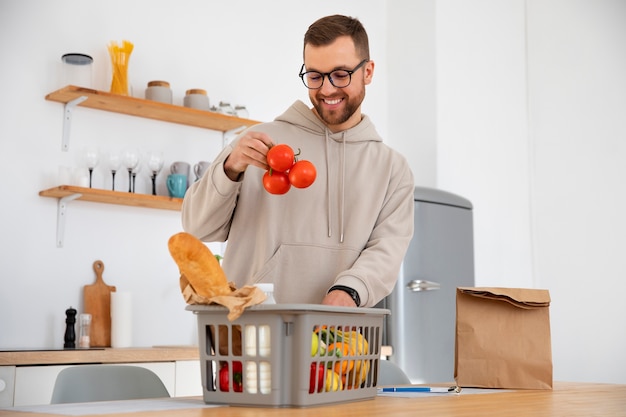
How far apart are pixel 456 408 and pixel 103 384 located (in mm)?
860

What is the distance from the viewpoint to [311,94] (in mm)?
1883

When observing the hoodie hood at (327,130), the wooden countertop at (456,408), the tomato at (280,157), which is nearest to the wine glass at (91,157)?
the hoodie hood at (327,130)

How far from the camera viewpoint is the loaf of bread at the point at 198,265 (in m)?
1.12

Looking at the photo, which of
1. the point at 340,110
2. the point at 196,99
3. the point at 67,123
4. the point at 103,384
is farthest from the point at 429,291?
the point at 103,384

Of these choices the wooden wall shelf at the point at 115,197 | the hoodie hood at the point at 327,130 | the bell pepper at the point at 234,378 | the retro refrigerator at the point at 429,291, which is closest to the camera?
the bell pepper at the point at 234,378

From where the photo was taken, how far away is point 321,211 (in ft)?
6.12

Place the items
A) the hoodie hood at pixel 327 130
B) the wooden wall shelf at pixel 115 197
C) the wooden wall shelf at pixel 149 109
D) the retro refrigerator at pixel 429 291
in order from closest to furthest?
1. the hoodie hood at pixel 327 130
2. the wooden wall shelf at pixel 115 197
3. the wooden wall shelf at pixel 149 109
4. the retro refrigerator at pixel 429 291

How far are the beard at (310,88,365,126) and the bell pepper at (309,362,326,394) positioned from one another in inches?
32.9

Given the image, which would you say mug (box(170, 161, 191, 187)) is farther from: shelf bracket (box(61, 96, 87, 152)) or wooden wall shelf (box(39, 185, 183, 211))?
shelf bracket (box(61, 96, 87, 152))

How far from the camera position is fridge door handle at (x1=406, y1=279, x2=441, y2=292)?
380cm

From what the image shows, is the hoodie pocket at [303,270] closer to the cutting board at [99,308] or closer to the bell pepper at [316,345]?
the bell pepper at [316,345]

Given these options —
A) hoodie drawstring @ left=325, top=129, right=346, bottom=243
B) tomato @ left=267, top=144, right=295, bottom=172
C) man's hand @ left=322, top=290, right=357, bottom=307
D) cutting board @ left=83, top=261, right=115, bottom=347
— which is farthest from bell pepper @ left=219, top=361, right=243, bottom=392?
cutting board @ left=83, top=261, right=115, bottom=347

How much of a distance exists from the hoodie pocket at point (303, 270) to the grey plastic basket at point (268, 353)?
1.85ft

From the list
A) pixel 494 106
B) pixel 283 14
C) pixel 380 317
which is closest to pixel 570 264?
pixel 494 106
